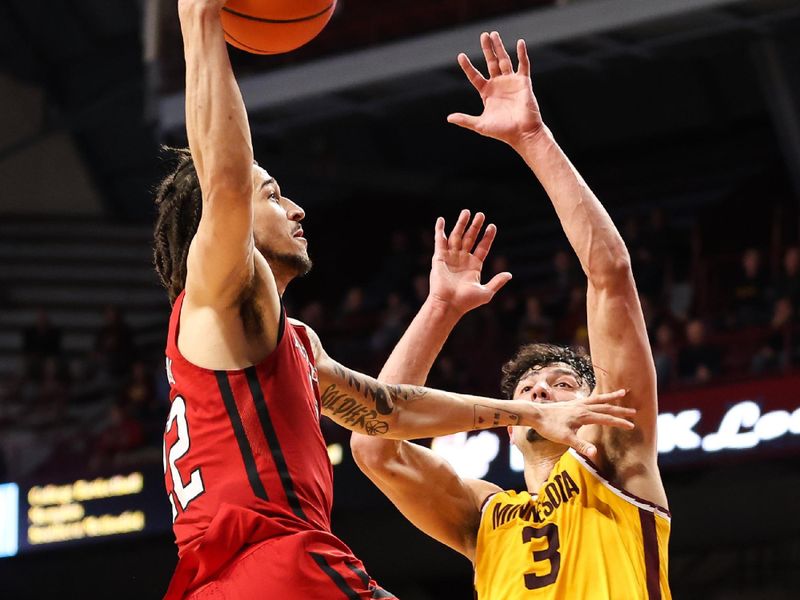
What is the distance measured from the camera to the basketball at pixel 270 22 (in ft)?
12.4

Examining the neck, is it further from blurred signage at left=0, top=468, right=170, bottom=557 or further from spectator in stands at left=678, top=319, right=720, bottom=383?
blurred signage at left=0, top=468, right=170, bottom=557

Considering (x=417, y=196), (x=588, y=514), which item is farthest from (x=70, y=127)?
(x=588, y=514)

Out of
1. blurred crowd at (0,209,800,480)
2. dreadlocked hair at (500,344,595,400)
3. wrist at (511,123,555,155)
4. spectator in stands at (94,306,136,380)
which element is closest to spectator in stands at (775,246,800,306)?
blurred crowd at (0,209,800,480)

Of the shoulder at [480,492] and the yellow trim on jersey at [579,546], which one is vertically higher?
the shoulder at [480,492]

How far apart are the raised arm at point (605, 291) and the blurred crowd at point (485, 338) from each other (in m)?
5.95

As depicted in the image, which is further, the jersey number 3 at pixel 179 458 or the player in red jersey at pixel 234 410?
the jersey number 3 at pixel 179 458

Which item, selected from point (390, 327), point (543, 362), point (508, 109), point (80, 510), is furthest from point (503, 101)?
point (390, 327)

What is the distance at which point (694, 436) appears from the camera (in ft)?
32.7

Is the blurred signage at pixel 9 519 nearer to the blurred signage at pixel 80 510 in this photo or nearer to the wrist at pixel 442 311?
the blurred signage at pixel 80 510

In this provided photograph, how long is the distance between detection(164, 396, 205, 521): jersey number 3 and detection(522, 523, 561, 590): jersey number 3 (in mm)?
1326

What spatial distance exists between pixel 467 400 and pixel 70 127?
689 inches

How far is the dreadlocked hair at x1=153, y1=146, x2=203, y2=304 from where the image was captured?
3.59 m

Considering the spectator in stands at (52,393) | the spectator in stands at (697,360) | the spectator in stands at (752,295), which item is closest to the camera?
the spectator in stands at (697,360)

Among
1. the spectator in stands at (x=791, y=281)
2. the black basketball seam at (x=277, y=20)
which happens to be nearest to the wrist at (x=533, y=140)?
the black basketball seam at (x=277, y=20)
